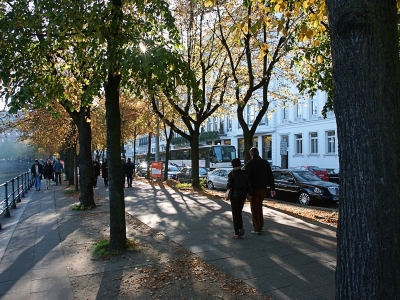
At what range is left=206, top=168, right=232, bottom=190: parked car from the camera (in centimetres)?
2267

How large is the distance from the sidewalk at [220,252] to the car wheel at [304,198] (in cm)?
460

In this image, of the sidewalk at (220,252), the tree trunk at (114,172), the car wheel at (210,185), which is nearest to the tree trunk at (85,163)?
the sidewalk at (220,252)

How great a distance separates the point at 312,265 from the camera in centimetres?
569

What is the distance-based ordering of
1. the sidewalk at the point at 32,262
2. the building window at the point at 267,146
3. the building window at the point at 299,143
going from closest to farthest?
the sidewalk at the point at 32,262, the building window at the point at 299,143, the building window at the point at 267,146

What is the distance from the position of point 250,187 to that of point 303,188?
883cm

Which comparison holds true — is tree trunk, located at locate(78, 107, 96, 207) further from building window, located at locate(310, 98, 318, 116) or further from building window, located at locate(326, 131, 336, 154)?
building window, located at locate(310, 98, 318, 116)

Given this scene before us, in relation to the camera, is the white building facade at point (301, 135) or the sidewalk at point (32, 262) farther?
the white building facade at point (301, 135)

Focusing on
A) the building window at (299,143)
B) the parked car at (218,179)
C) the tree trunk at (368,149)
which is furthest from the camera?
the building window at (299,143)

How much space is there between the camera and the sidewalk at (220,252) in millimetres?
4910

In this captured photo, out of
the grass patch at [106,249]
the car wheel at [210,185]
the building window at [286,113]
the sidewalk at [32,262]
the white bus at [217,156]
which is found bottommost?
the car wheel at [210,185]

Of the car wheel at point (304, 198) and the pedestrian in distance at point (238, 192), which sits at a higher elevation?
the pedestrian in distance at point (238, 192)

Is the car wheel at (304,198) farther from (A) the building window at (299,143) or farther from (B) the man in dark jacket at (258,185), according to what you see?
(A) the building window at (299,143)

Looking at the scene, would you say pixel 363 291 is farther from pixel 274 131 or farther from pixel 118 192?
pixel 274 131

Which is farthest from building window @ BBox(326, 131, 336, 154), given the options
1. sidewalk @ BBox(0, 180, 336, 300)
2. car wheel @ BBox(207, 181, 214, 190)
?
sidewalk @ BBox(0, 180, 336, 300)
